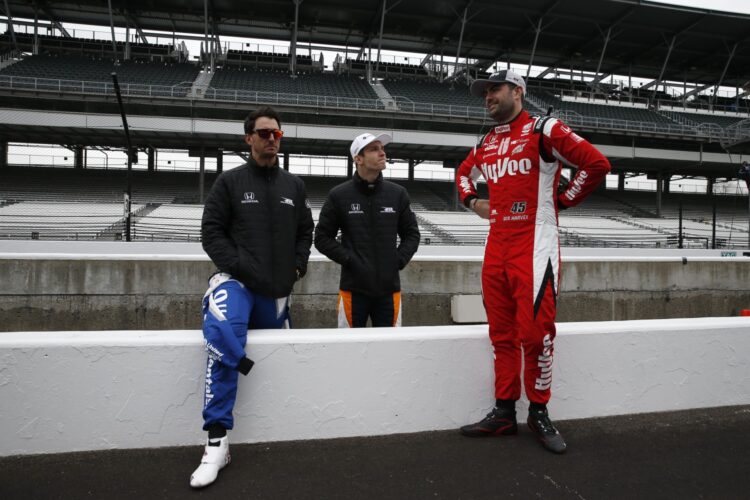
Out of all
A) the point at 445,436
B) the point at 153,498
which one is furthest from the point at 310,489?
the point at 445,436

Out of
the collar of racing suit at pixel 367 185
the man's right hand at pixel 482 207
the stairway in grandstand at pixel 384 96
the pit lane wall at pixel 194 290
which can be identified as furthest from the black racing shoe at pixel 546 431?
the stairway in grandstand at pixel 384 96

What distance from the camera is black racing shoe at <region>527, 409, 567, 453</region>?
2.25 meters

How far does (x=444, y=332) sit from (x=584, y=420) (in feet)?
A: 3.20

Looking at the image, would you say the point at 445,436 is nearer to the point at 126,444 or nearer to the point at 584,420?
the point at 584,420

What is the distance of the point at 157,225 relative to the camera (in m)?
14.7

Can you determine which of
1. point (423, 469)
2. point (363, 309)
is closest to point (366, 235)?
point (363, 309)

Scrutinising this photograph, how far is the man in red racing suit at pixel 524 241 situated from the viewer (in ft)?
7.93

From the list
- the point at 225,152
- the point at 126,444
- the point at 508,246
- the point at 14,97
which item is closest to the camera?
the point at 126,444

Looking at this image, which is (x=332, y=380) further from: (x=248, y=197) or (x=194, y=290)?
(x=194, y=290)

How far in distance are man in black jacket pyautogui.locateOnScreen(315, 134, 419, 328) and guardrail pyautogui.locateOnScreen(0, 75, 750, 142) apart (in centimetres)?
2024

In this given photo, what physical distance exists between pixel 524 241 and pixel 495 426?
1.01 m

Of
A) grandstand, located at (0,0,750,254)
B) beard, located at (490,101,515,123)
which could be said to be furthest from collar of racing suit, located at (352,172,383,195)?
grandstand, located at (0,0,750,254)

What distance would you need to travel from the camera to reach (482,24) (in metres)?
27.0

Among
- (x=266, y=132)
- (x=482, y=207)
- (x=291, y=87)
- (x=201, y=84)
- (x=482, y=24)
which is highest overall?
(x=482, y=24)
